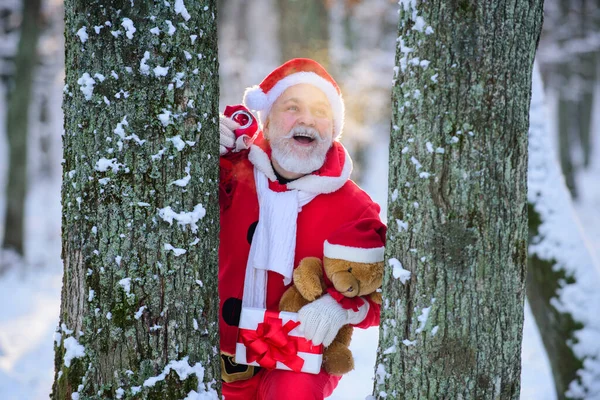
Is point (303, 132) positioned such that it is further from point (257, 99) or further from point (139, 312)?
point (139, 312)

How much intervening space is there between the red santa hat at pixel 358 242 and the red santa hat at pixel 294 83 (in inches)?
27.0

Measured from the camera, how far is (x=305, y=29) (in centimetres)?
1353

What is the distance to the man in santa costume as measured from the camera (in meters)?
3.04

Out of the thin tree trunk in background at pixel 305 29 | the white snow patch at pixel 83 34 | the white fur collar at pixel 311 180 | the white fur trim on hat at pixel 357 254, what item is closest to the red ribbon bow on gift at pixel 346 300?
the white fur trim on hat at pixel 357 254

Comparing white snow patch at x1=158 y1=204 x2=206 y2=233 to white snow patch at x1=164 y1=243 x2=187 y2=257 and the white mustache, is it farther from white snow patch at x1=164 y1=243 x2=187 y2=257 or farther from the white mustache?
the white mustache

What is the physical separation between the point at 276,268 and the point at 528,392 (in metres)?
3.10

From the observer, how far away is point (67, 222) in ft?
7.81

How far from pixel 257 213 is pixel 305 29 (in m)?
11.1

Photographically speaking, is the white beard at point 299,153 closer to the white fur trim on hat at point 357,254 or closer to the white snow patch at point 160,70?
the white fur trim on hat at point 357,254

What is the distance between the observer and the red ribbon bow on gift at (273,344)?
2814mm

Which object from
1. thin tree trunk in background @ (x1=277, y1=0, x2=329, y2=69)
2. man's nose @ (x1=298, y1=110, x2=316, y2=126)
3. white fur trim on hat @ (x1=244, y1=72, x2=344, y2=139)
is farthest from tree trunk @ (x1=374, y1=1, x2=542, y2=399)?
thin tree trunk in background @ (x1=277, y1=0, x2=329, y2=69)

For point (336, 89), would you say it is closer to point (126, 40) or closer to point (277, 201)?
point (277, 201)

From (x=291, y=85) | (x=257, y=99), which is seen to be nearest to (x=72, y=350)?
(x=257, y=99)

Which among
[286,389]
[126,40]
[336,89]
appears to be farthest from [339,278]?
[126,40]
